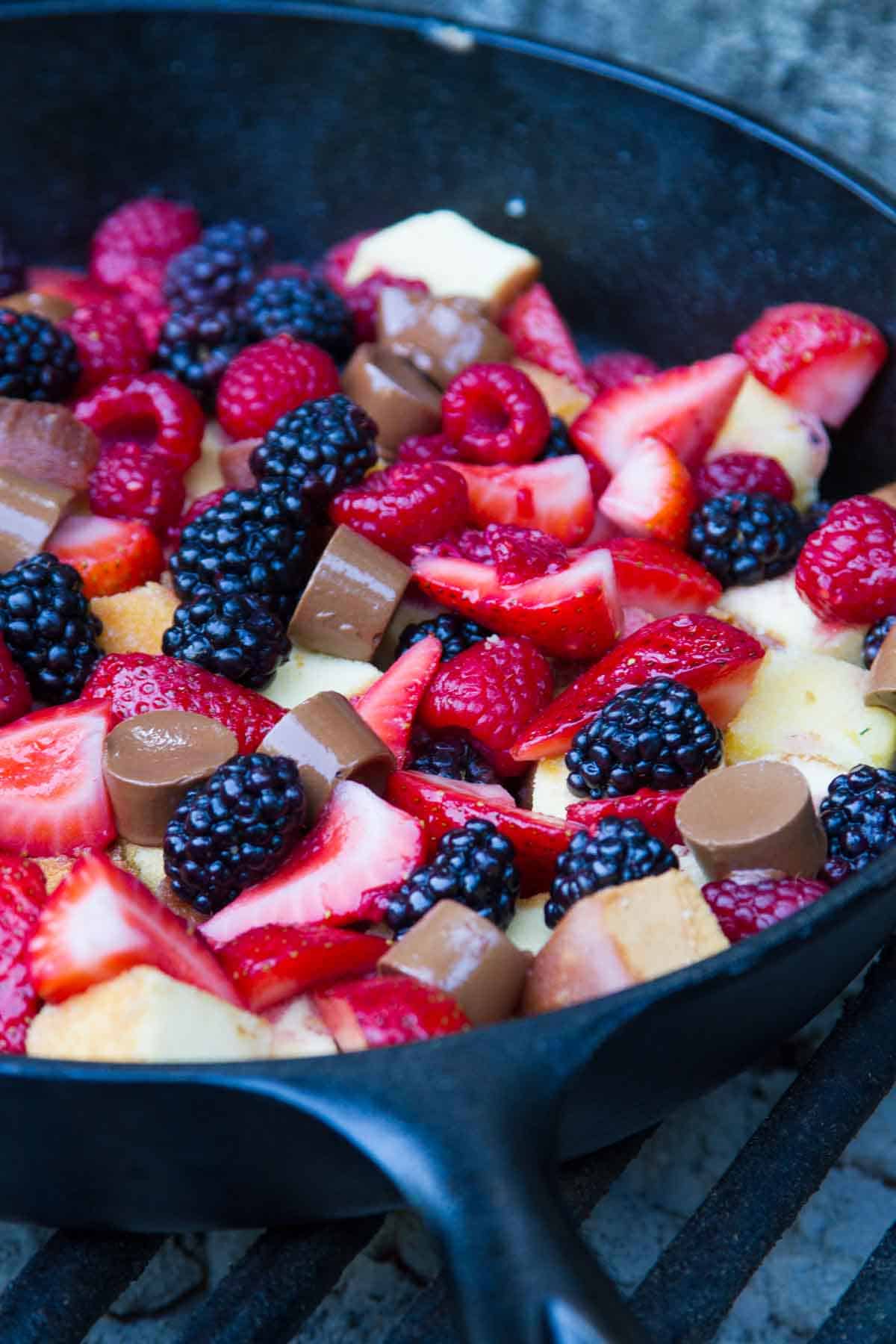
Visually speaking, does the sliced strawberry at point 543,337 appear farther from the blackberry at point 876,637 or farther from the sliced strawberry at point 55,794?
the sliced strawberry at point 55,794

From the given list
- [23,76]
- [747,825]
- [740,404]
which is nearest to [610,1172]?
[747,825]

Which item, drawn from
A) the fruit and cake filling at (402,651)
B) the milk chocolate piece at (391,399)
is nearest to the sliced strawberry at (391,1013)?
the fruit and cake filling at (402,651)

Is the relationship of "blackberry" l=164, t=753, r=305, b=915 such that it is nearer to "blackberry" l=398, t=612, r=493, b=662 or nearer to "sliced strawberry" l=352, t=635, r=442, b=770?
"sliced strawberry" l=352, t=635, r=442, b=770

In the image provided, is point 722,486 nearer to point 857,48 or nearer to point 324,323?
point 324,323

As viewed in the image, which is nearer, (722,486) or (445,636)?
(445,636)

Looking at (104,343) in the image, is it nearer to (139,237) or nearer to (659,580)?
(139,237)

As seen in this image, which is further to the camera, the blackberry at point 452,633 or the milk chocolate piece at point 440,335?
the milk chocolate piece at point 440,335

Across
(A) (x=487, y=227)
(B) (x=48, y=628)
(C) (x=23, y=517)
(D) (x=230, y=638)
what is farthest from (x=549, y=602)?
(A) (x=487, y=227)
